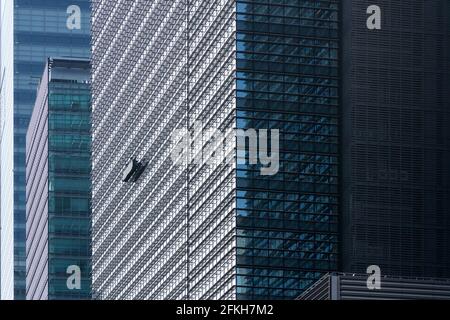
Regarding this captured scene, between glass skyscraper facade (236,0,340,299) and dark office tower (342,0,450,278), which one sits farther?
dark office tower (342,0,450,278)

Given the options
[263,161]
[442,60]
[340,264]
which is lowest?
[340,264]

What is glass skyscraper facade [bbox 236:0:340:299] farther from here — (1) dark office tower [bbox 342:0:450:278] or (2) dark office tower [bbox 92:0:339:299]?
(1) dark office tower [bbox 342:0:450:278]

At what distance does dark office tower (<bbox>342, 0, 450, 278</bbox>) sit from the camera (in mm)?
164375

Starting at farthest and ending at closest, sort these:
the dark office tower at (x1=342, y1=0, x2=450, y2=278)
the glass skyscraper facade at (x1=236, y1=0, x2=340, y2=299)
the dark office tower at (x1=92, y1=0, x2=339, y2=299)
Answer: the dark office tower at (x1=342, y1=0, x2=450, y2=278), the dark office tower at (x1=92, y1=0, x2=339, y2=299), the glass skyscraper facade at (x1=236, y1=0, x2=340, y2=299)

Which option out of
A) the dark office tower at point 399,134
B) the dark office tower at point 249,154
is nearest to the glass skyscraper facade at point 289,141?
the dark office tower at point 249,154

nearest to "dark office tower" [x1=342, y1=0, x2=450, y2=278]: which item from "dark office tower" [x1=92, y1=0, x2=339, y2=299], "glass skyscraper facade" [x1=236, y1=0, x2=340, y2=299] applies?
"glass skyscraper facade" [x1=236, y1=0, x2=340, y2=299]

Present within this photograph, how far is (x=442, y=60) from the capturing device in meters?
169

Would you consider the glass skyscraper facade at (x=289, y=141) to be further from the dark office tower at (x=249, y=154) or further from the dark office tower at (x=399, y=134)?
the dark office tower at (x=399, y=134)

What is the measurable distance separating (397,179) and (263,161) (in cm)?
1472

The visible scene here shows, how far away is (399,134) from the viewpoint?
168625 mm

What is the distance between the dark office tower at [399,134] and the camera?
16438 centimetres

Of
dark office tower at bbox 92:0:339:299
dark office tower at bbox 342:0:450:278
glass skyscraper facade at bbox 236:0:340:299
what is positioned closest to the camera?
glass skyscraper facade at bbox 236:0:340:299
